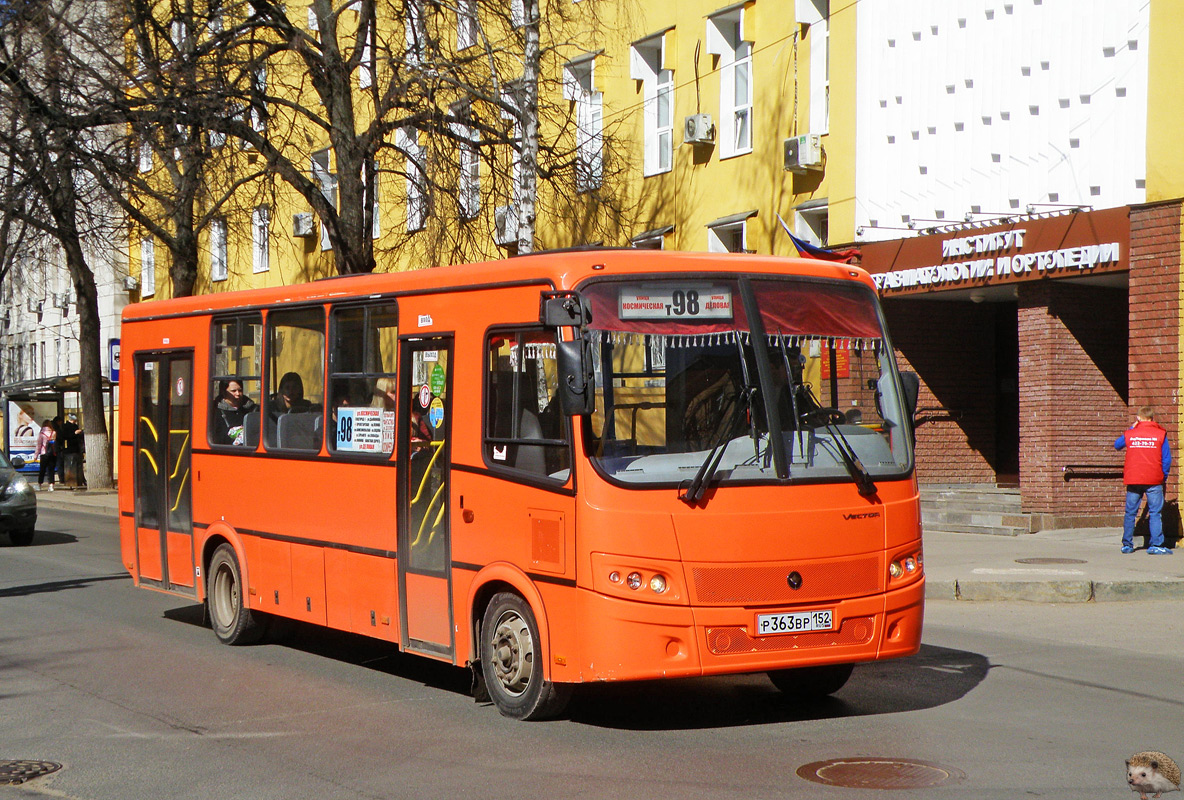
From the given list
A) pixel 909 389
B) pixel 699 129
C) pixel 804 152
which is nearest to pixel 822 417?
pixel 909 389

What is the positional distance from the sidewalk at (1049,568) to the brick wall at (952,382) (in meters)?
3.44

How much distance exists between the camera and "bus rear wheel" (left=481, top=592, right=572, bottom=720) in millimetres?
8062

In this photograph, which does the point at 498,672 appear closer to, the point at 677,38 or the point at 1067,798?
the point at 1067,798

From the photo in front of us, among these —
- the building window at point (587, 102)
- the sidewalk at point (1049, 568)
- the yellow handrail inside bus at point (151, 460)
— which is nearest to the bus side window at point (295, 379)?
the yellow handrail inside bus at point (151, 460)

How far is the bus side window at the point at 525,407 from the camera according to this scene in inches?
314

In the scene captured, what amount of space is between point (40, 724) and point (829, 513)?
4.53 metres

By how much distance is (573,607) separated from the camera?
773 cm

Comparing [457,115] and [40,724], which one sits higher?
[457,115]

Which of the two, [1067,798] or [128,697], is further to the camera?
[128,697]

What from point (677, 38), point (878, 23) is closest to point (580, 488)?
point (878, 23)

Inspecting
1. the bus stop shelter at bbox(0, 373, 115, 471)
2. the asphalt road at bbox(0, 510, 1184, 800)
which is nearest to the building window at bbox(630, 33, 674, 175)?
the asphalt road at bbox(0, 510, 1184, 800)

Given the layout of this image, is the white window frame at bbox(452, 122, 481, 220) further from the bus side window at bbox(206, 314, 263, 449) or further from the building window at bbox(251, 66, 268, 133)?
the bus side window at bbox(206, 314, 263, 449)

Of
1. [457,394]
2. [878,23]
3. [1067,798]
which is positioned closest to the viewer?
[1067,798]

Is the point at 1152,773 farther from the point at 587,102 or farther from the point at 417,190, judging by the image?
the point at 587,102
